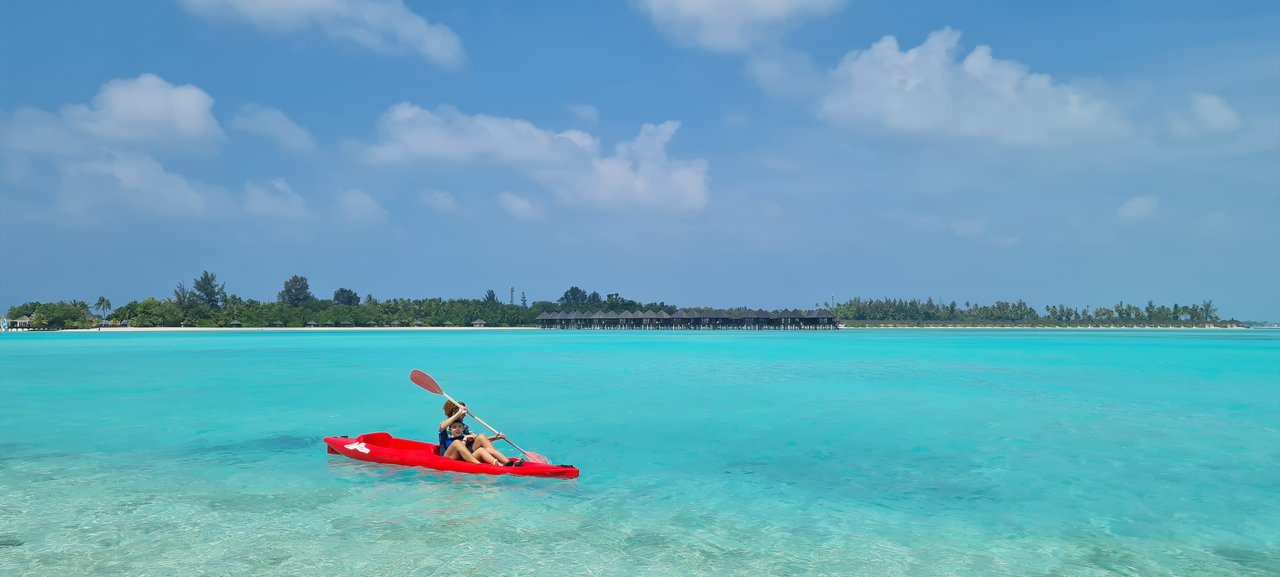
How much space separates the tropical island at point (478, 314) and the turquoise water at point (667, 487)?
77745mm

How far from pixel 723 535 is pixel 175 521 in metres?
4.97

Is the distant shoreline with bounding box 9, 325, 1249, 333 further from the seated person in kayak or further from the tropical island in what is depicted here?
the seated person in kayak

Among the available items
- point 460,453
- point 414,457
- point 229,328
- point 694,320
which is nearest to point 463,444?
point 460,453

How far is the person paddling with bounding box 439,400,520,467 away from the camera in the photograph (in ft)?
28.2

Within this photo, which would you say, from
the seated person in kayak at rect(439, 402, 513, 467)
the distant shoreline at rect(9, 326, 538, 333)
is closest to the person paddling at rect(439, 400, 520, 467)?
the seated person in kayak at rect(439, 402, 513, 467)

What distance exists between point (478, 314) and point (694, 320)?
30.2 metres

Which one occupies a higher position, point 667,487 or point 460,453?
point 460,453

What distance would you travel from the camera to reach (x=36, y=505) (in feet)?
25.1

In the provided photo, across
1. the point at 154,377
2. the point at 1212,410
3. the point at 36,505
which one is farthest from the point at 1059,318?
the point at 36,505

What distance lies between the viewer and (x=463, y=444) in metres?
8.73

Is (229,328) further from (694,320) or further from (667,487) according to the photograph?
(667,487)

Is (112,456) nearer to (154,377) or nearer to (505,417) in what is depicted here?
(505,417)

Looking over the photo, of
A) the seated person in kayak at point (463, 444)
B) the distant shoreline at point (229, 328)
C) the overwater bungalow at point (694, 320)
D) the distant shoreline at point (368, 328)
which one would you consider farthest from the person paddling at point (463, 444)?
the overwater bungalow at point (694, 320)

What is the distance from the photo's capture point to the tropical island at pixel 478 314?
8644 centimetres
